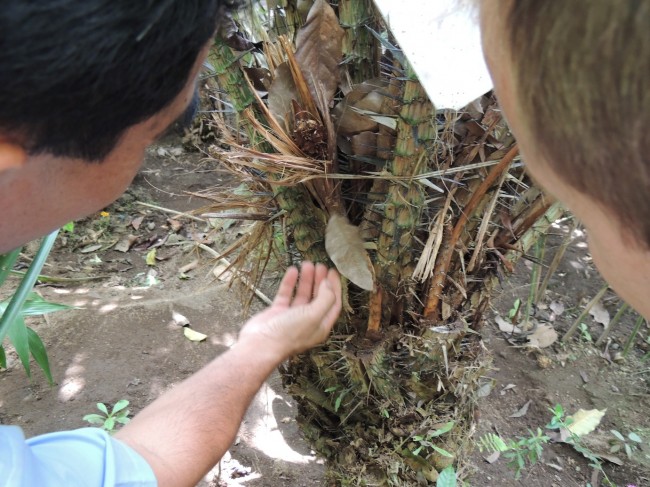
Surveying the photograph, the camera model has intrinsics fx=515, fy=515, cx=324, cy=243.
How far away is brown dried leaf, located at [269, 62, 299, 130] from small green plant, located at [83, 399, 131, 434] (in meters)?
1.56

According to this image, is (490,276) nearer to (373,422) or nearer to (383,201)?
(383,201)

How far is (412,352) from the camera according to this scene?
1.23 metres

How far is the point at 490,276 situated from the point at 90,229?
3276 millimetres

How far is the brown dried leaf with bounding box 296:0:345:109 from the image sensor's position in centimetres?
91

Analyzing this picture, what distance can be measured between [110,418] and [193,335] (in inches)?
30.3

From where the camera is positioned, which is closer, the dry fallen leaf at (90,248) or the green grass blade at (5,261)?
the green grass blade at (5,261)

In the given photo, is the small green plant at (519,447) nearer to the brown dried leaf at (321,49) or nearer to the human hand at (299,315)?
the human hand at (299,315)

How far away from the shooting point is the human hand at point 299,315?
1107 millimetres

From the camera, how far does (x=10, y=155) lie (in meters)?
0.57

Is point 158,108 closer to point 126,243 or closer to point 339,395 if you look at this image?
point 339,395

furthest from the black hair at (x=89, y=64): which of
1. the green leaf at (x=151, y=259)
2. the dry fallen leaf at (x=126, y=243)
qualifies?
the dry fallen leaf at (x=126, y=243)

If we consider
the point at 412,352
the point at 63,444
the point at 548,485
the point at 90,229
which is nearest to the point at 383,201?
the point at 412,352

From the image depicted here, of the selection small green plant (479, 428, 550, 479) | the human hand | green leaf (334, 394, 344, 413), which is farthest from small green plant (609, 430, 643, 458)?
the human hand

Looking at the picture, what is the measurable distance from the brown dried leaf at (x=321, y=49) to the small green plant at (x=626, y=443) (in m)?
2.14
